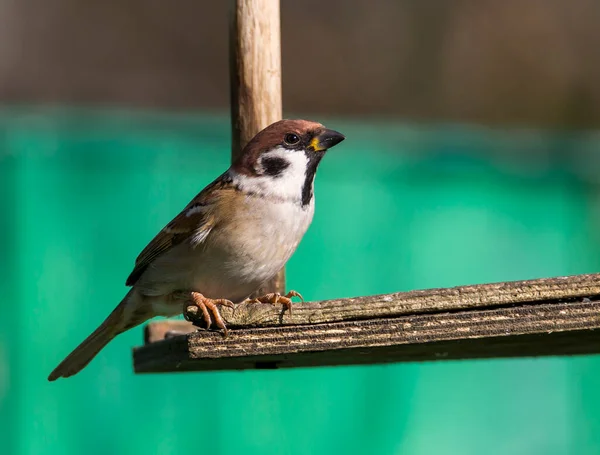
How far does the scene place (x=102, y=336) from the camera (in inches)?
161

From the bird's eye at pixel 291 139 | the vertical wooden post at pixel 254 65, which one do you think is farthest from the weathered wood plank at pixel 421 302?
the vertical wooden post at pixel 254 65

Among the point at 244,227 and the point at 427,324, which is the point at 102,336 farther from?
the point at 427,324

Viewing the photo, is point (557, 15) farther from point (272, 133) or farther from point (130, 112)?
point (272, 133)

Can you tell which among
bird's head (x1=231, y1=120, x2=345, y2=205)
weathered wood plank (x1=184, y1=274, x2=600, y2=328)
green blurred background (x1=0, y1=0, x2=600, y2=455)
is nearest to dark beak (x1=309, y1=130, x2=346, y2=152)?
bird's head (x1=231, y1=120, x2=345, y2=205)

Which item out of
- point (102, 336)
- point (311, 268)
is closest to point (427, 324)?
point (102, 336)

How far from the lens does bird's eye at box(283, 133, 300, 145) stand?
3.64m

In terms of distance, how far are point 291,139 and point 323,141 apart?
0.12 meters

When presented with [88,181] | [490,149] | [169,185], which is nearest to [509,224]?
[490,149]

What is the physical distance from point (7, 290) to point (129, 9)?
13.5 ft

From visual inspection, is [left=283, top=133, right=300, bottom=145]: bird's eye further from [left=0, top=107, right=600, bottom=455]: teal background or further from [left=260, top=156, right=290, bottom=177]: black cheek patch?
[left=0, top=107, right=600, bottom=455]: teal background

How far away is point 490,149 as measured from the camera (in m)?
5.91

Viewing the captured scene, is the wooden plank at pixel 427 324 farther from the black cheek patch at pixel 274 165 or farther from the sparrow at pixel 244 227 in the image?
the black cheek patch at pixel 274 165

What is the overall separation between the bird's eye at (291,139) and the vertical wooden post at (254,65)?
0.21 m

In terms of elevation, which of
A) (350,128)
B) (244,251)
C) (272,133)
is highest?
(350,128)
